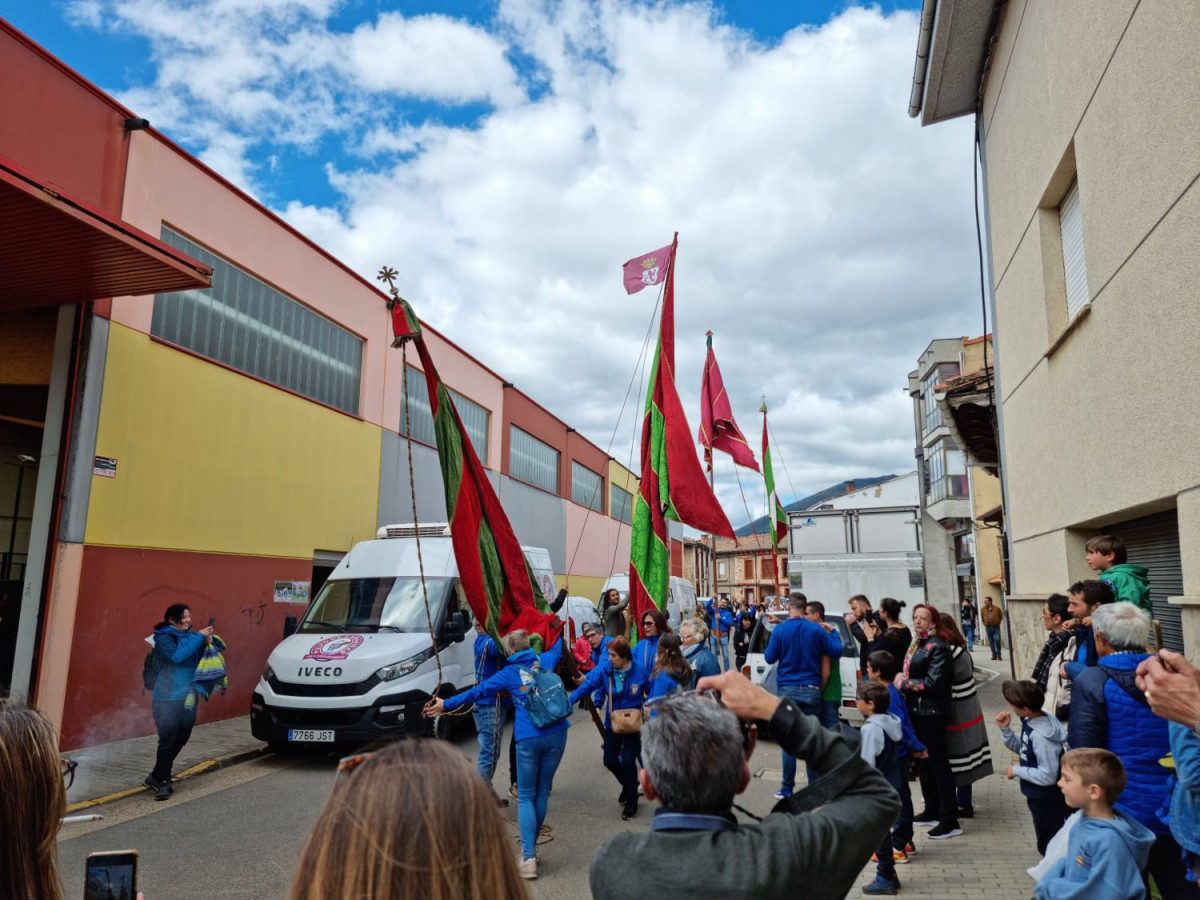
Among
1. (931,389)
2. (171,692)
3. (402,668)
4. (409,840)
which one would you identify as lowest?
(171,692)

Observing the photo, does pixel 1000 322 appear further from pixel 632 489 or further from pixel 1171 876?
pixel 632 489

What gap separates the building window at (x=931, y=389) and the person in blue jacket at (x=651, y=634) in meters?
29.4

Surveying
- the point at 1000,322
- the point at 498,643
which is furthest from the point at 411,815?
the point at 1000,322

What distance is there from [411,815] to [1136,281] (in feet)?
20.6

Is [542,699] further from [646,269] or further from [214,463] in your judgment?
[214,463]

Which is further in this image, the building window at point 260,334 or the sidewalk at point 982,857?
the building window at point 260,334

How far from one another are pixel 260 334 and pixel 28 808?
41.7 feet

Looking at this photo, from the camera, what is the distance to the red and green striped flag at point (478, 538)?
7105 mm

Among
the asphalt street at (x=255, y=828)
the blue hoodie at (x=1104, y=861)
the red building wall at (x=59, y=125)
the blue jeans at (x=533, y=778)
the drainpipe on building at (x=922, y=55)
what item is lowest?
the asphalt street at (x=255, y=828)

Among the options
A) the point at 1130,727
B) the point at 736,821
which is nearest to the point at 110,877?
the point at 736,821

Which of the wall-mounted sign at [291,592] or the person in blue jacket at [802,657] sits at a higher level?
the wall-mounted sign at [291,592]

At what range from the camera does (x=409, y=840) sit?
1.40 metres

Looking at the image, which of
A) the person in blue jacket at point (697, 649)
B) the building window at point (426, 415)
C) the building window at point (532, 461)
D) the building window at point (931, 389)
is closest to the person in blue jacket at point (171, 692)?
the person in blue jacket at point (697, 649)

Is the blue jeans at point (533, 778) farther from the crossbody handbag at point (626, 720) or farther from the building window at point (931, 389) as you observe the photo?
the building window at point (931, 389)
